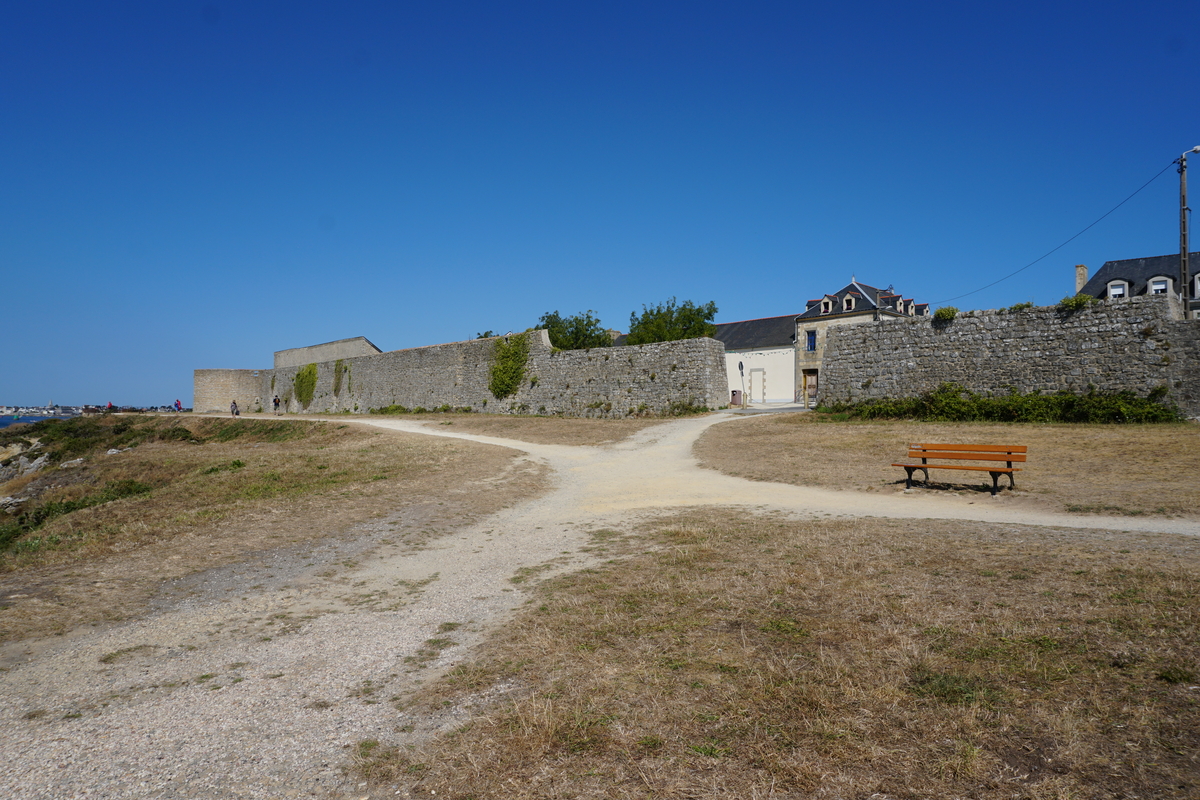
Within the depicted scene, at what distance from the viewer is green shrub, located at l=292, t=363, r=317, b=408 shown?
4438 cm

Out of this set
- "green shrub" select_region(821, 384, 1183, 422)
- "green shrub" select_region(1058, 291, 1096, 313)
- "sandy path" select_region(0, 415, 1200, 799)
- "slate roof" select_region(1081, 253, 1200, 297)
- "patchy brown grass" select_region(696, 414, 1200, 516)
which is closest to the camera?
"sandy path" select_region(0, 415, 1200, 799)

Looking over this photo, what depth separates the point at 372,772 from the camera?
2770 mm

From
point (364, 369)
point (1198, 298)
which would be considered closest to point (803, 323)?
point (1198, 298)

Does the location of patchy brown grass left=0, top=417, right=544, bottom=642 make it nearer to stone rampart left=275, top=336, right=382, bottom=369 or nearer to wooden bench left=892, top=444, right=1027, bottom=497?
wooden bench left=892, top=444, right=1027, bottom=497

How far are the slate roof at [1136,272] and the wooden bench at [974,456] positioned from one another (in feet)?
117

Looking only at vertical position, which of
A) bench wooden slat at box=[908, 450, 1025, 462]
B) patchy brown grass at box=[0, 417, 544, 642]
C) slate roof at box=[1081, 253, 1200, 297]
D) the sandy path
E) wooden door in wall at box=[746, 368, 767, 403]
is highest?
slate roof at box=[1081, 253, 1200, 297]

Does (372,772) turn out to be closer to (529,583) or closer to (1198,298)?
(529,583)

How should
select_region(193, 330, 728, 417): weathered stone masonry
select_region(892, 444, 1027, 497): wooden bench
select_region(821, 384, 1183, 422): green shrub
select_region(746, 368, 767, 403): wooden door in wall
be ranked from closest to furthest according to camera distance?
select_region(892, 444, 1027, 497): wooden bench < select_region(821, 384, 1183, 422): green shrub < select_region(193, 330, 728, 417): weathered stone masonry < select_region(746, 368, 767, 403): wooden door in wall

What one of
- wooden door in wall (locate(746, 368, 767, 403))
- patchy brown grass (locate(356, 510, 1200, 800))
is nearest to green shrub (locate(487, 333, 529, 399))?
wooden door in wall (locate(746, 368, 767, 403))

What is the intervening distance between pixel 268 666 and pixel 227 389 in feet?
178

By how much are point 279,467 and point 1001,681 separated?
515 inches

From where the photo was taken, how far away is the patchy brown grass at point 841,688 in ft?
8.44

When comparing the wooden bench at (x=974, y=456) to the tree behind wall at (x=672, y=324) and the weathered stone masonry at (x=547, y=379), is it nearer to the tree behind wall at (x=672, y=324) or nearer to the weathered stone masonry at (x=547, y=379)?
the weathered stone masonry at (x=547, y=379)

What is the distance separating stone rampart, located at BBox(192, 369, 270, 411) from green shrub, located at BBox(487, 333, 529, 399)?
28.3m
